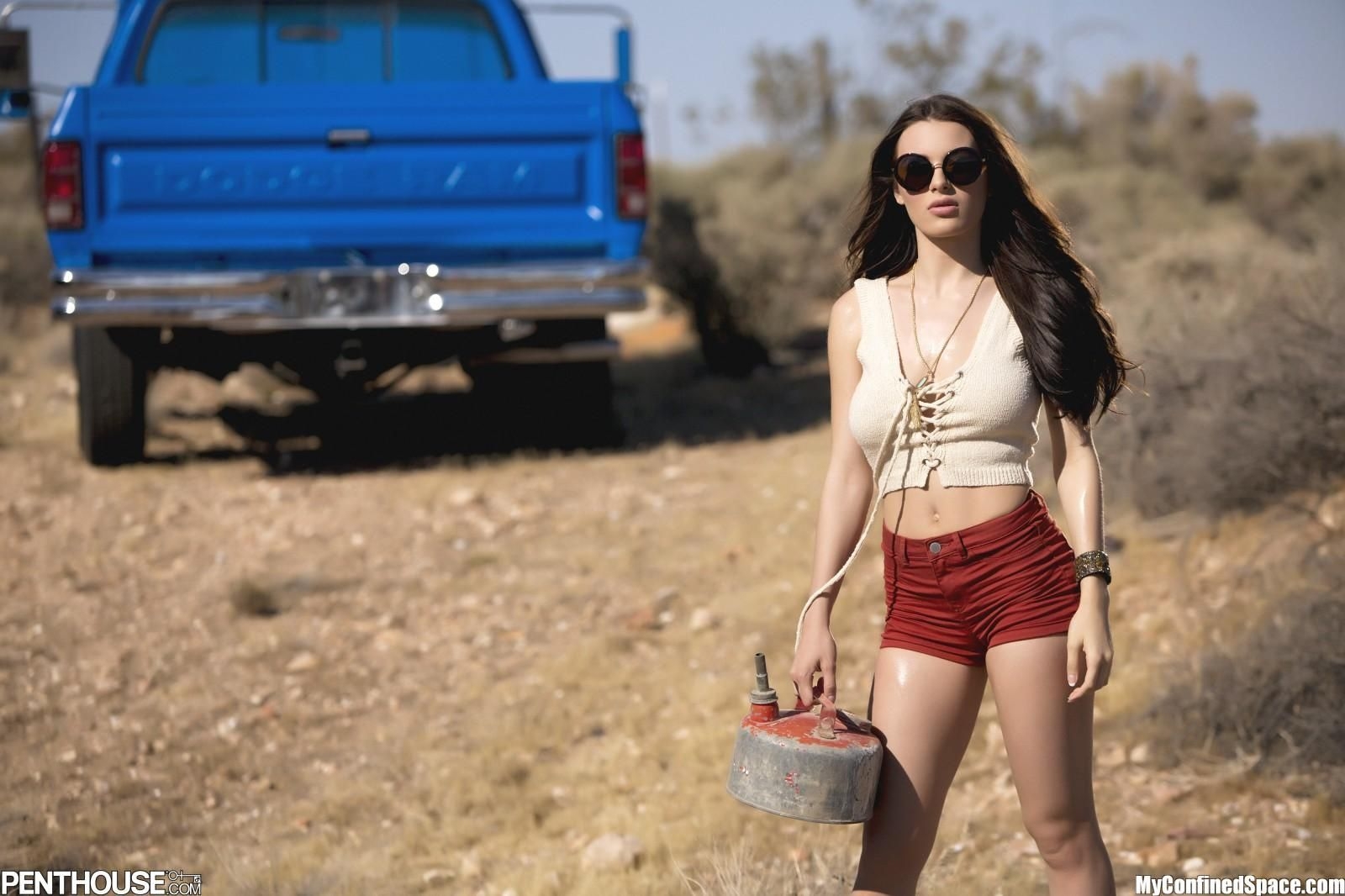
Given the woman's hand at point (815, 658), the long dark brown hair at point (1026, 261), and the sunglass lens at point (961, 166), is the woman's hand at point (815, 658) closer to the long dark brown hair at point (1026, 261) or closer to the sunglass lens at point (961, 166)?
the long dark brown hair at point (1026, 261)

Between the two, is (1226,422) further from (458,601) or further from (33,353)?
(33,353)

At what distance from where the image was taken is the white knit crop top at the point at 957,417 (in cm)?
242

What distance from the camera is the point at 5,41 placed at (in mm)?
6676

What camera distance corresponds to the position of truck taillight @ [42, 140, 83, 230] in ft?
20.2

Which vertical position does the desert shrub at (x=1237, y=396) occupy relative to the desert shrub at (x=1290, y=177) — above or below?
above

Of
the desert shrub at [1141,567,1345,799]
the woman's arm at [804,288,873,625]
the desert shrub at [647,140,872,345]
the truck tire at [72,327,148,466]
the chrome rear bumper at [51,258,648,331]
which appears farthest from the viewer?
the desert shrub at [647,140,872,345]

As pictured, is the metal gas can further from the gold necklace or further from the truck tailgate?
the truck tailgate

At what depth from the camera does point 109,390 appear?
684 cm

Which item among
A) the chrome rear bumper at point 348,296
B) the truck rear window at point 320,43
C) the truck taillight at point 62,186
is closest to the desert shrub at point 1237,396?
the chrome rear bumper at point 348,296

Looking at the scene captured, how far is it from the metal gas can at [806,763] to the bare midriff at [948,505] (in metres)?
0.32

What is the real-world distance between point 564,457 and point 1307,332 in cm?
364

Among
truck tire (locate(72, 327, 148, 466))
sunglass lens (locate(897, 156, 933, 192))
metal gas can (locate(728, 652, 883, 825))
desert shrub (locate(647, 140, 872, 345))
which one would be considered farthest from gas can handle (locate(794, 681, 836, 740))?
desert shrub (locate(647, 140, 872, 345))

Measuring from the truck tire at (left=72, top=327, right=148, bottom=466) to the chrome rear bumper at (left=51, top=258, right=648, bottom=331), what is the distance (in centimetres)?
37

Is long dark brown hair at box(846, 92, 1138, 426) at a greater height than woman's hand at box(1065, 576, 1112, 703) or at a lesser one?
greater
